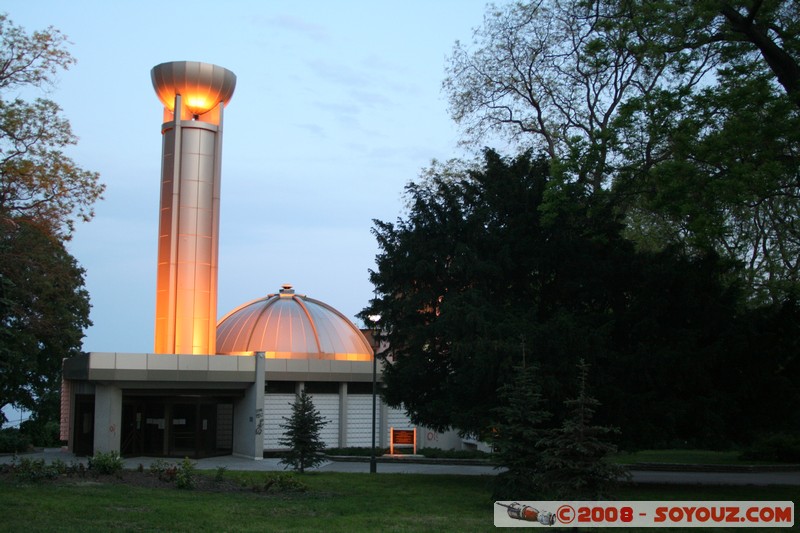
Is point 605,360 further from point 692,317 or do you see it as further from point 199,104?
point 199,104

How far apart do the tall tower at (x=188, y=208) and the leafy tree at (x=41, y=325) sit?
15.2 ft

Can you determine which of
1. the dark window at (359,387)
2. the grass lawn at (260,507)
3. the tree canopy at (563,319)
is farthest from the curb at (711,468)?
the dark window at (359,387)

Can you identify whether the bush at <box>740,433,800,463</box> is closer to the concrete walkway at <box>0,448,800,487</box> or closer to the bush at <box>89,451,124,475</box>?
the concrete walkway at <box>0,448,800,487</box>

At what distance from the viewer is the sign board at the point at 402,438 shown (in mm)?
39531

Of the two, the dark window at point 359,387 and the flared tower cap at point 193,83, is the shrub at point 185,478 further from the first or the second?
the flared tower cap at point 193,83

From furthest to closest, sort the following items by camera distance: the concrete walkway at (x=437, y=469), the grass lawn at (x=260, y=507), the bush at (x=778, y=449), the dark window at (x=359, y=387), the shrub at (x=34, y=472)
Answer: the dark window at (x=359, y=387), the bush at (x=778, y=449), the concrete walkway at (x=437, y=469), the shrub at (x=34, y=472), the grass lawn at (x=260, y=507)

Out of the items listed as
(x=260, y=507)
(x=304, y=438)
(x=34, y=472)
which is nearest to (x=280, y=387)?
(x=304, y=438)

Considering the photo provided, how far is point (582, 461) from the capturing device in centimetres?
A: 1489

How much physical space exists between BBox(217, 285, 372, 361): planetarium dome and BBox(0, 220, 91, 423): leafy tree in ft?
27.7

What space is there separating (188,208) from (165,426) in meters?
10.3

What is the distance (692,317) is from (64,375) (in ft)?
98.5

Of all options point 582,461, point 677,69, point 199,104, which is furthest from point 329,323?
point 582,461

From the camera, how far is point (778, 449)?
38.8m

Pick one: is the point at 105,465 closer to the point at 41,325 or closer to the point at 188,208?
the point at 41,325
